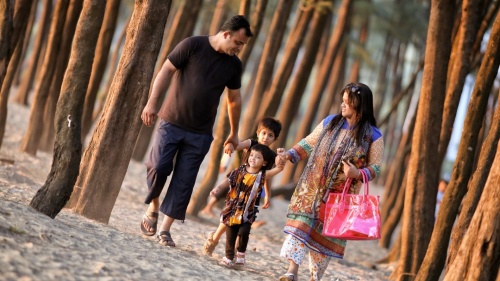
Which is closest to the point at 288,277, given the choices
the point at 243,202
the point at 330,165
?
the point at 243,202

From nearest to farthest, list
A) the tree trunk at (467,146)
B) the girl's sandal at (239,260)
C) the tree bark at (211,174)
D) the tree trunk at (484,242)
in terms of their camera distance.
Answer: the tree trunk at (484,242), the girl's sandal at (239,260), the tree trunk at (467,146), the tree bark at (211,174)

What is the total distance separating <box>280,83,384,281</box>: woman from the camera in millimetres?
7668

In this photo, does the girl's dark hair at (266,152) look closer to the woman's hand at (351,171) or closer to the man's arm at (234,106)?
the man's arm at (234,106)

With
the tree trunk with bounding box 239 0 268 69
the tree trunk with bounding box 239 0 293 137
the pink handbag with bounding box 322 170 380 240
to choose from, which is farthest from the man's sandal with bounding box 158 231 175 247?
the tree trunk with bounding box 239 0 293 137

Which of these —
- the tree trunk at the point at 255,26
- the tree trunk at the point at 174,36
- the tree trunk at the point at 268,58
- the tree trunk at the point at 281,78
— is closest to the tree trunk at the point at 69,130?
the tree trunk at the point at 255,26

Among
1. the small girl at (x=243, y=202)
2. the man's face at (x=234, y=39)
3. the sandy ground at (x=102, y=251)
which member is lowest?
the sandy ground at (x=102, y=251)

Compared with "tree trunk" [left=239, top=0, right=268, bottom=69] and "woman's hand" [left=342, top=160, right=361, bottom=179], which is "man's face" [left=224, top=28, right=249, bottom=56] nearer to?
"woman's hand" [left=342, top=160, right=361, bottom=179]

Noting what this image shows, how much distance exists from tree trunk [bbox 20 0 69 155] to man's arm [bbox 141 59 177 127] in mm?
7317

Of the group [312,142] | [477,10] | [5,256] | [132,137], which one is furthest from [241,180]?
[477,10]

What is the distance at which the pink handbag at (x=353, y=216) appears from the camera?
7.34 m

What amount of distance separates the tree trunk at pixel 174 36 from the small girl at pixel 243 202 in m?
8.73

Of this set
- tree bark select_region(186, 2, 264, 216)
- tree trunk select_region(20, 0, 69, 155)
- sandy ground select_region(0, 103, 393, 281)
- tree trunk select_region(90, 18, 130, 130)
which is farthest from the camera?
tree trunk select_region(90, 18, 130, 130)

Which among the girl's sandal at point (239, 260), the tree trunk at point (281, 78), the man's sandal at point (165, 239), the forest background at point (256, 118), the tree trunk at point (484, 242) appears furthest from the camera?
the tree trunk at point (281, 78)

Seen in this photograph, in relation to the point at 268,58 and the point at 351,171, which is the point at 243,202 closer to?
the point at 351,171
